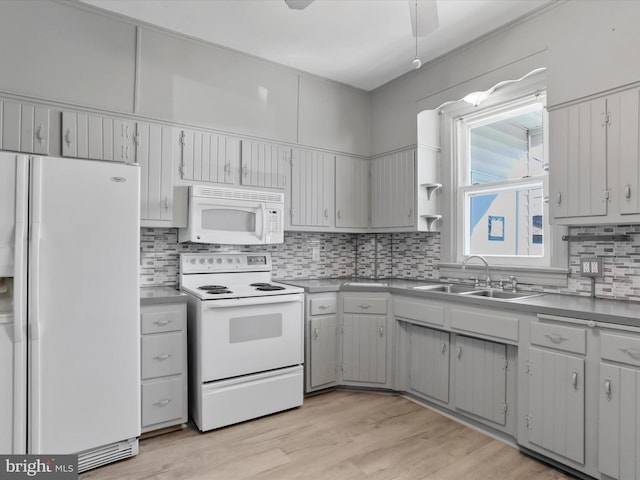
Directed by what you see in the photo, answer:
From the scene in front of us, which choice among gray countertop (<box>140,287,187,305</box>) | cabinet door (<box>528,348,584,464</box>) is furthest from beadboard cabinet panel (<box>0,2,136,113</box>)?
cabinet door (<box>528,348,584,464</box>)

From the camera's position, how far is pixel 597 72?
85.3 inches

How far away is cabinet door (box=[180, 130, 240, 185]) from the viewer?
9.29 feet

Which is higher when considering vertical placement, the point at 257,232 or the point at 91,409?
the point at 257,232

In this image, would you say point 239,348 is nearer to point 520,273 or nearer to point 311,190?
point 311,190

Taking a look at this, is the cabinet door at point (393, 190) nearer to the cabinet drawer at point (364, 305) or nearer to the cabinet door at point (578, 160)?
the cabinet drawer at point (364, 305)

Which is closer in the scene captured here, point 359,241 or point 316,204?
point 316,204

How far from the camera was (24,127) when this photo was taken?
7.52 ft

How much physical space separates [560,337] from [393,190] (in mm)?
1896

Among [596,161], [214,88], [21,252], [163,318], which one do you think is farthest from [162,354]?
[596,161]

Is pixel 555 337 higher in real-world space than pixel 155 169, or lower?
lower

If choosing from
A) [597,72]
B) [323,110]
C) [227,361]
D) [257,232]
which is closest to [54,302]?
[227,361]

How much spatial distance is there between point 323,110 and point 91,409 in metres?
2.87

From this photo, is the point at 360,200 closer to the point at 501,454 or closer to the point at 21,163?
the point at 501,454

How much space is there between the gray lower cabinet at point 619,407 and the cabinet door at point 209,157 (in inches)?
103
